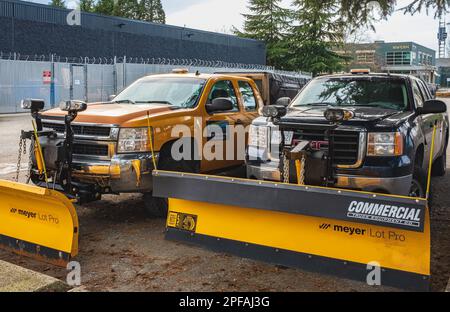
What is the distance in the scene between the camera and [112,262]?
5.32 meters

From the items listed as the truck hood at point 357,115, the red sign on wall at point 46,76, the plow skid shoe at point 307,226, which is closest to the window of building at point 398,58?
the red sign on wall at point 46,76

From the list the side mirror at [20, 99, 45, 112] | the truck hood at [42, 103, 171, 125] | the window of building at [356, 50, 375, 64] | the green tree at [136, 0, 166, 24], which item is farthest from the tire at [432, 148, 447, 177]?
the green tree at [136, 0, 166, 24]

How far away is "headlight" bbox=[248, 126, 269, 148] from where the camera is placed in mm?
6250

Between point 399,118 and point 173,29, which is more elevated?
point 173,29

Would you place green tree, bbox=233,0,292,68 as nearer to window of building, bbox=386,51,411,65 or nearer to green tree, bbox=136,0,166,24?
green tree, bbox=136,0,166,24

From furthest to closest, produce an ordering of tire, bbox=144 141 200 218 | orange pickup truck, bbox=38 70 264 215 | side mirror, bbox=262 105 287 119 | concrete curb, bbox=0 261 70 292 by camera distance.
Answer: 1. tire, bbox=144 141 200 218
2. orange pickup truck, bbox=38 70 264 215
3. side mirror, bbox=262 105 287 119
4. concrete curb, bbox=0 261 70 292

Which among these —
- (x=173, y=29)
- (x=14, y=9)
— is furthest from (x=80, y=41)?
(x=173, y=29)

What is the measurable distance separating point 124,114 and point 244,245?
233 centimetres

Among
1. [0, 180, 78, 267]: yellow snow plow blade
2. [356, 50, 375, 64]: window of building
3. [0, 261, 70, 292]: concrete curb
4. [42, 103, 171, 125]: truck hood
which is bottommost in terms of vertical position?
[0, 261, 70, 292]: concrete curb

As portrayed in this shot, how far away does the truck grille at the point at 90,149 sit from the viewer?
6297mm

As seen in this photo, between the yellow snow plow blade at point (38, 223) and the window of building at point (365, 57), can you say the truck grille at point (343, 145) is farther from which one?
the window of building at point (365, 57)

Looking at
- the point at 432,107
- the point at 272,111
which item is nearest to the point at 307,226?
the point at 272,111

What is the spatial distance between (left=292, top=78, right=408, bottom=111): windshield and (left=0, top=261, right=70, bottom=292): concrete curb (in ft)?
13.6

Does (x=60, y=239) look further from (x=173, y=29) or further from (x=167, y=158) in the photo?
(x=173, y=29)
